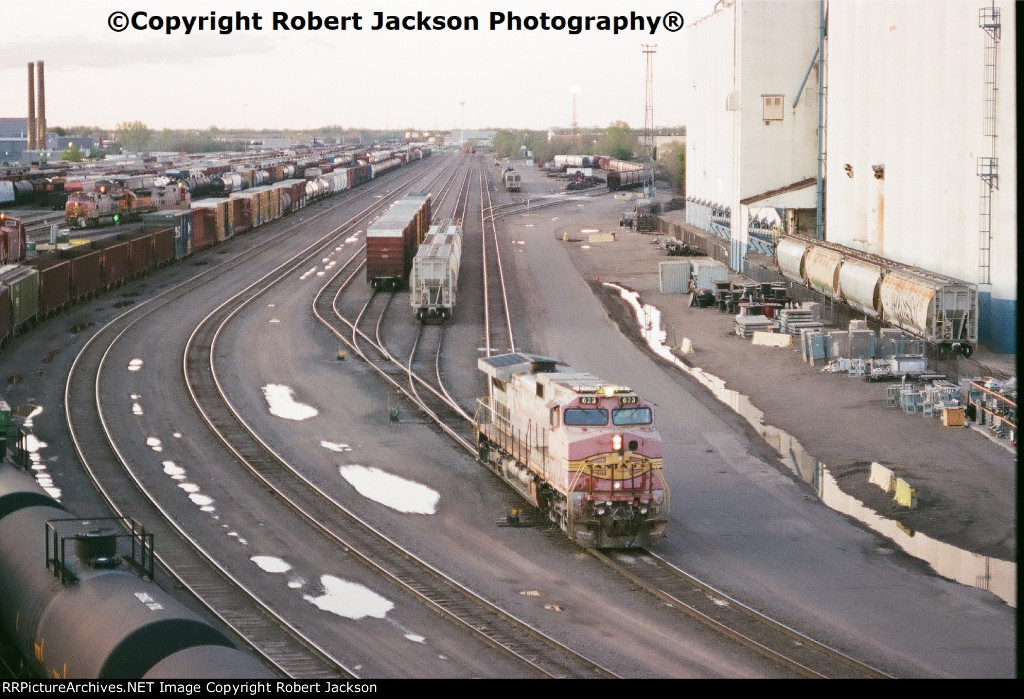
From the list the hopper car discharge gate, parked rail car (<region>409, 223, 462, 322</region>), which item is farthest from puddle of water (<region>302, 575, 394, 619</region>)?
parked rail car (<region>409, 223, 462, 322</region>)

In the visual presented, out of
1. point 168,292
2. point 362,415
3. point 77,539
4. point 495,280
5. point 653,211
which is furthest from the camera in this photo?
point 653,211

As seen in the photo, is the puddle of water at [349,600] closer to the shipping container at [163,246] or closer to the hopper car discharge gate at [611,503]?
the hopper car discharge gate at [611,503]

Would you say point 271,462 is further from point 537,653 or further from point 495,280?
point 495,280

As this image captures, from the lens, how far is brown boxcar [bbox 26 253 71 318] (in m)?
54.1

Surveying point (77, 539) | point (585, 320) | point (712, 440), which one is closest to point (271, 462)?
point (712, 440)

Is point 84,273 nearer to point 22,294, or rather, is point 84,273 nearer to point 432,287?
point 22,294

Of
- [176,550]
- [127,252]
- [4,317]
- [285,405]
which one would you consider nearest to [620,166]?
[127,252]

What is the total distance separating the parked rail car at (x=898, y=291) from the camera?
44406 mm

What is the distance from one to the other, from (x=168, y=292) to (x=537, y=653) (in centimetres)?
4851

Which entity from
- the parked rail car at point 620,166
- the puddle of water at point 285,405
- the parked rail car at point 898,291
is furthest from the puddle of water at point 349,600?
the parked rail car at point 620,166

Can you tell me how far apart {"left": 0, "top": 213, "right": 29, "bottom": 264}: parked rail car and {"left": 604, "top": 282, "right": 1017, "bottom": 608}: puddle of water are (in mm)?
38651

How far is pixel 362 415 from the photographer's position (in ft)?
127

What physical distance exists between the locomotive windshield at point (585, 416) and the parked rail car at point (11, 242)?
1896 inches

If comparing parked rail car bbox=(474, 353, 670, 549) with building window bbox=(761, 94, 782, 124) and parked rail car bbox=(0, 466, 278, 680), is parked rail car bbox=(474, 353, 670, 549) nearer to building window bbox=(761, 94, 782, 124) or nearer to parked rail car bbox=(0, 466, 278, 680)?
parked rail car bbox=(0, 466, 278, 680)
